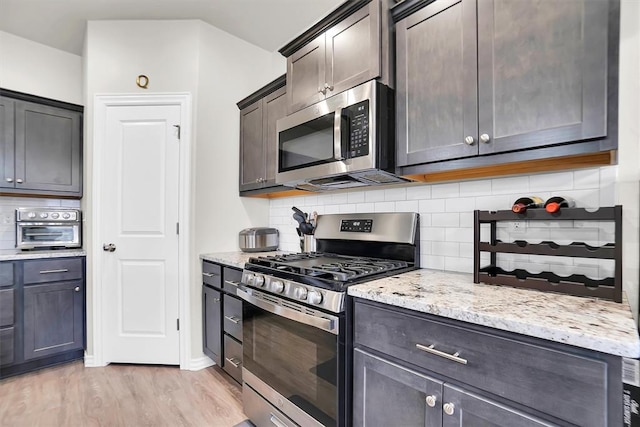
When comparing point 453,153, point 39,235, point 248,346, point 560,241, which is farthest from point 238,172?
point 560,241

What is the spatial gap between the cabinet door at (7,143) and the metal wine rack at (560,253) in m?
3.55

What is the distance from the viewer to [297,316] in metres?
1.43

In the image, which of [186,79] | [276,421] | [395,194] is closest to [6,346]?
[276,421]

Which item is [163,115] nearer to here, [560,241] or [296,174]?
[296,174]

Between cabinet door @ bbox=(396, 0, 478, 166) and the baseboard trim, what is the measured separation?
223cm

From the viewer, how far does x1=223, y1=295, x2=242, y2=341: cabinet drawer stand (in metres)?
2.09

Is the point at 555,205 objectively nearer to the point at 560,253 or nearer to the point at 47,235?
the point at 560,253

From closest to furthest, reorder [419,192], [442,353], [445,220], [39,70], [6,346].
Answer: [442,353] → [445,220] → [419,192] → [6,346] → [39,70]

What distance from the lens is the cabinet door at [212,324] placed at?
7.61ft

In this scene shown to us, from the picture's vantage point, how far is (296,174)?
1.95m

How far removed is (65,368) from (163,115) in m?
2.23

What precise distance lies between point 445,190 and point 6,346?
331cm

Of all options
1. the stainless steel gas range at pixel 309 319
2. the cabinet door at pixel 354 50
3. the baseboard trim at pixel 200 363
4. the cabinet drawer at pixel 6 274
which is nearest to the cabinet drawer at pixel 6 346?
the cabinet drawer at pixel 6 274

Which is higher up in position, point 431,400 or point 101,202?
point 101,202
